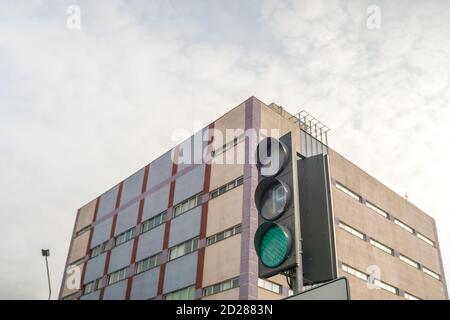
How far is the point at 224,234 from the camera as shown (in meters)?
28.2

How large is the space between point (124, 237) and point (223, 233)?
13435 mm

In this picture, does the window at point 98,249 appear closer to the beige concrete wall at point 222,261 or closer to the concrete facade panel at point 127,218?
the concrete facade panel at point 127,218

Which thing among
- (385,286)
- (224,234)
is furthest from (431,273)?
(224,234)

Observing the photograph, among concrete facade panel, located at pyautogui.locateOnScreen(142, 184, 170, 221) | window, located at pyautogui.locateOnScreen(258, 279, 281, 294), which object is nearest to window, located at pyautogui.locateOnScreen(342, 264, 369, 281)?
window, located at pyautogui.locateOnScreen(258, 279, 281, 294)

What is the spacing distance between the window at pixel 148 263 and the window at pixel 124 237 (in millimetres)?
3295

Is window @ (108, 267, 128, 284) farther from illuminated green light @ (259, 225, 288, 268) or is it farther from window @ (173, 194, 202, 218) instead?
illuminated green light @ (259, 225, 288, 268)

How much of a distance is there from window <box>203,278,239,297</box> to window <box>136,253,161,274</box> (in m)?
6.51

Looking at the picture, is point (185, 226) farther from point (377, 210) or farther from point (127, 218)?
point (377, 210)

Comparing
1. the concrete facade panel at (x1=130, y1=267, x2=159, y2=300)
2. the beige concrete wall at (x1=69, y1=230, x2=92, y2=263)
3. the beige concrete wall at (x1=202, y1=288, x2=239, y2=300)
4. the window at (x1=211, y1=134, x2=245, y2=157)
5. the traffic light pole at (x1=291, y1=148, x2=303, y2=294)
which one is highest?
the window at (x1=211, y1=134, x2=245, y2=157)

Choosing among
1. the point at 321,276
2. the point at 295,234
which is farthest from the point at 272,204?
the point at 321,276

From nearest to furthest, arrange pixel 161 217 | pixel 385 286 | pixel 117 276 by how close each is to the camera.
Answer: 1. pixel 385 286
2. pixel 161 217
3. pixel 117 276

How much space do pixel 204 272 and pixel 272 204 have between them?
24.2 metres

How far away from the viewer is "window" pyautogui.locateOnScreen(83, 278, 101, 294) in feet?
129

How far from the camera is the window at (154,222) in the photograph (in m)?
34.6
